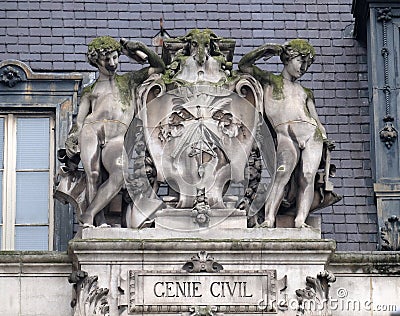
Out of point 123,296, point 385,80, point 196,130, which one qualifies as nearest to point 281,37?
point 385,80

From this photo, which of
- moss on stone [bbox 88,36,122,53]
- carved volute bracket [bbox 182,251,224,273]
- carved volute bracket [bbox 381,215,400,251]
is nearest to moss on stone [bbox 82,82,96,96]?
moss on stone [bbox 88,36,122,53]

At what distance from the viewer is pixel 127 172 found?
28.9 metres

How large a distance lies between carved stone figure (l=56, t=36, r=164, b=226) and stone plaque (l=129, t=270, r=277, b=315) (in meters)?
1.19

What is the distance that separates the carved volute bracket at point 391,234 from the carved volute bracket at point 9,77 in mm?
5671

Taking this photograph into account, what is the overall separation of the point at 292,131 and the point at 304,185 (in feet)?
2.51

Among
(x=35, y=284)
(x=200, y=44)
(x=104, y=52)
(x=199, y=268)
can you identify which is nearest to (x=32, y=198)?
(x=35, y=284)

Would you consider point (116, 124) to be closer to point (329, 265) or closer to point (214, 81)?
point (214, 81)

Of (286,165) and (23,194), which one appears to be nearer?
(286,165)

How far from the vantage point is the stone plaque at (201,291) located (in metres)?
28.0

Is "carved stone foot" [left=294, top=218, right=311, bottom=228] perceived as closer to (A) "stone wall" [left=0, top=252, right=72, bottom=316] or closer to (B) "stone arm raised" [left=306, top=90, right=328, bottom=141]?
(B) "stone arm raised" [left=306, top=90, right=328, bottom=141]

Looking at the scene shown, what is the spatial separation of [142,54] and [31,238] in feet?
10.5

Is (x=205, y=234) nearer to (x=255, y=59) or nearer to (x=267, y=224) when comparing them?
(x=267, y=224)

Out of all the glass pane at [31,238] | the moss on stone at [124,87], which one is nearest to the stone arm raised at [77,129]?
the moss on stone at [124,87]

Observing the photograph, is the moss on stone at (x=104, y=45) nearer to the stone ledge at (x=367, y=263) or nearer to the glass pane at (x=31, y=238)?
the glass pane at (x=31, y=238)
